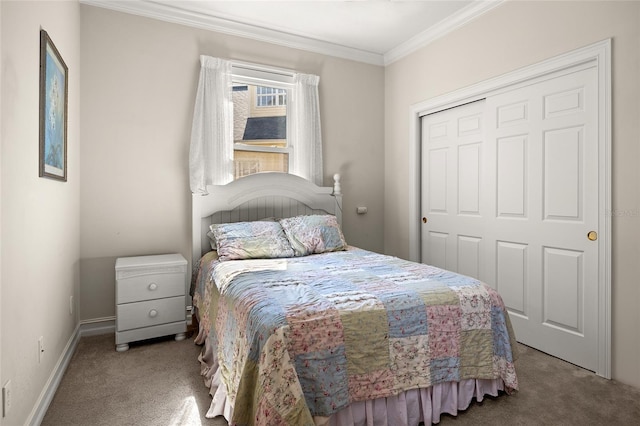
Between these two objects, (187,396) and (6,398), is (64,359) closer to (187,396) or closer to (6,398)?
(187,396)

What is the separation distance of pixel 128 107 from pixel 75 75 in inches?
16.4

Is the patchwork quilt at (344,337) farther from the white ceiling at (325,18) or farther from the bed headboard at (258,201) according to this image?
the white ceiling at (325,18)

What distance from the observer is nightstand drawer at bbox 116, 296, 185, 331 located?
2689 millimetres

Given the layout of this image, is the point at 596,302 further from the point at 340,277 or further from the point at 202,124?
the point at 202,124

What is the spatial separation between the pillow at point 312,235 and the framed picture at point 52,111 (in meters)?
1.63

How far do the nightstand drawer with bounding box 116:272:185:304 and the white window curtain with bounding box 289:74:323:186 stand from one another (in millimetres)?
1560

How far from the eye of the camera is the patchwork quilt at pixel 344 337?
149 cm

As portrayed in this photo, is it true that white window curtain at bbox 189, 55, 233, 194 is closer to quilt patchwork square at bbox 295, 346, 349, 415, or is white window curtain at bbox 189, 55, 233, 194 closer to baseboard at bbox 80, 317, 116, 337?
baseboard at bbox 80, 317, 116, 337

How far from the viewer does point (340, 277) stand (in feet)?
7.22

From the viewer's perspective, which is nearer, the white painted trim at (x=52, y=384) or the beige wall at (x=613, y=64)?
the white painted trim at (x=52, y=384)

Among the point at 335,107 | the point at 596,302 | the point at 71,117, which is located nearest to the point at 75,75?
the point at 71,117

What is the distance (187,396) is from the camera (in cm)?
208

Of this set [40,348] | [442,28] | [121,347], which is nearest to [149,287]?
[121,347]

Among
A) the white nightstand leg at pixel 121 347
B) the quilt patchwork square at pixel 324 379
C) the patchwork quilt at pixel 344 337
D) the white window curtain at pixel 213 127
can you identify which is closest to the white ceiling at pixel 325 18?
the white window curtain at pixel 213 127
